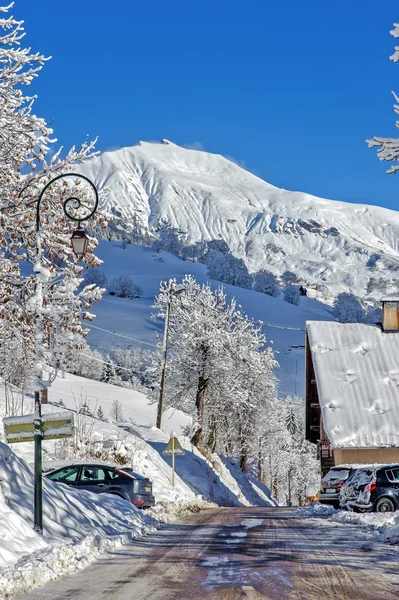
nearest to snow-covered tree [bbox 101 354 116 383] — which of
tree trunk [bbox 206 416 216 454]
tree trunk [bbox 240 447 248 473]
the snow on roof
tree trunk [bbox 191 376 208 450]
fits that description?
tree trunk [bbox 240 447 248 473]

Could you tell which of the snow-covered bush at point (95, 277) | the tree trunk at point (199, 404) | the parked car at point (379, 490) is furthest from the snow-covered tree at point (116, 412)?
the snow-covered bush at point (95, 277)

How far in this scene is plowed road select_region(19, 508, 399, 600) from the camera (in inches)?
323

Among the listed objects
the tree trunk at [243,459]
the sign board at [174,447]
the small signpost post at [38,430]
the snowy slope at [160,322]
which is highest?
the snowy slope at [160,322]

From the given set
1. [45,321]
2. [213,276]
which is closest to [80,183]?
[45,321]

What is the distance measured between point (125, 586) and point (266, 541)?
569 centimetres

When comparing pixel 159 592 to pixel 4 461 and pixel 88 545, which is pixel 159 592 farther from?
pixel 4 461

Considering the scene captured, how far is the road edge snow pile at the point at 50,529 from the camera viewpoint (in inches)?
368

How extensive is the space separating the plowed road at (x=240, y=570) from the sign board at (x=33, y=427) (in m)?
2.12

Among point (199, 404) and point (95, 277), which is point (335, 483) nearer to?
point (199, 404)

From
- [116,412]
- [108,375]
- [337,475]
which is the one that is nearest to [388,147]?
[337,475]

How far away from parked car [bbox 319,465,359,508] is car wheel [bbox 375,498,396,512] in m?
4.29

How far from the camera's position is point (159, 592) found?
834 cm

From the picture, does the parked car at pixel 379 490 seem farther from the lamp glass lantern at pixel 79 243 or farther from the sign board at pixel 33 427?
the lamp glass lantern at pixel 79 243

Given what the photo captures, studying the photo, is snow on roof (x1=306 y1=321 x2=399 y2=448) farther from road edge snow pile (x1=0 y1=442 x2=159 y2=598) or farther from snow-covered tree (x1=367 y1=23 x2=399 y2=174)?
snow-covered tree (x1=367 y1=23 x2=399 y2=174)
